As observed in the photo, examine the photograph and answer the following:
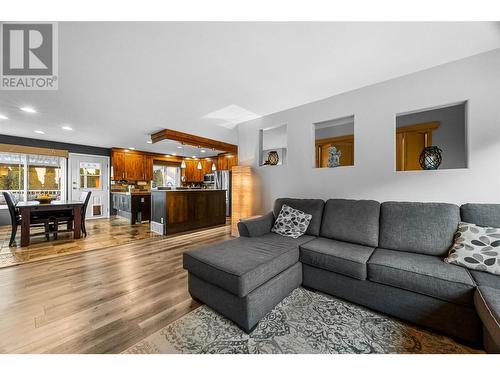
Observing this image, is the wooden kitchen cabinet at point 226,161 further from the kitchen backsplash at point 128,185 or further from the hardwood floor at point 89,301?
the hardwood floor at point 89,301

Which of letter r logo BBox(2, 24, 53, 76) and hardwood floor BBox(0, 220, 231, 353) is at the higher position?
letter r logo BBox(2, 24, 53, 76)

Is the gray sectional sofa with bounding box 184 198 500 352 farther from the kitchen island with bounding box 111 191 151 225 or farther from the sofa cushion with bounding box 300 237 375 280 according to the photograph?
the kitchen island with bounding box 111 191 151 225

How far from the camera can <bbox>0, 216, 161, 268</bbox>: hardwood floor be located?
2.98 m

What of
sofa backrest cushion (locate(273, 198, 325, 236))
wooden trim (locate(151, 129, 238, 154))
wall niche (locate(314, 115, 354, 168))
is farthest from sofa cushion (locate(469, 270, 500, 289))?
wooden trim (locate(151, 129, 238, 154))

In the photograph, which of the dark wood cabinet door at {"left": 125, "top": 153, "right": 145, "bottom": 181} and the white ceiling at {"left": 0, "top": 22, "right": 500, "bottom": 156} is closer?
the white ceiling at {"left": 0, "top": 22, "right": 500, "bottom": 156}

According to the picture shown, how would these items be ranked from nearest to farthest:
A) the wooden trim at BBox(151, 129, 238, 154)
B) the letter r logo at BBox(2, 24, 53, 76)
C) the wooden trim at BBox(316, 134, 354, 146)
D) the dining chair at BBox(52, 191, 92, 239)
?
the letter r logo at BBox(2, 24, 53, 76) < the dining chair at BBox(52, 191, 92, 239) < the wooden trim at BBox(316, 134, 354, 146) < the wooden trim at BBox(151, 129, 238, 154)

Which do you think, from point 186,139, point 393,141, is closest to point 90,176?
point 186,139

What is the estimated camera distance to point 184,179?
834 cm

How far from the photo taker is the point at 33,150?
5.17m

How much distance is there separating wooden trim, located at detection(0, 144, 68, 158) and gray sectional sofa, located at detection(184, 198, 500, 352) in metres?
6.18

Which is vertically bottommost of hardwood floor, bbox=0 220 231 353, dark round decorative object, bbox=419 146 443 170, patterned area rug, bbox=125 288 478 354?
patterned area rug, bbox=125 288 478 354

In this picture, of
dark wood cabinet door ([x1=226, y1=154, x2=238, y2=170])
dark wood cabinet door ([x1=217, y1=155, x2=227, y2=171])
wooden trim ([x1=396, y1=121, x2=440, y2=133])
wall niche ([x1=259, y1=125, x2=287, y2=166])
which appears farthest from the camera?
dark wood cabinet door ([x1=217, y1=155, x2=227, y2=171])

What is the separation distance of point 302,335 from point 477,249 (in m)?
1.51

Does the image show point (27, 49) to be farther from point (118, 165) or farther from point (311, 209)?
point (118, 165)
